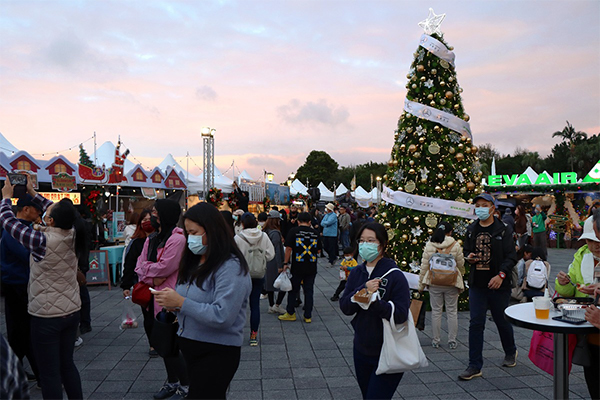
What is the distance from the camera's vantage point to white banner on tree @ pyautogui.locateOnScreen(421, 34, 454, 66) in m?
7.86

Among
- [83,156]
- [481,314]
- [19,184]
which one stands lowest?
[481,314]

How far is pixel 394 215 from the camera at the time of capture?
320 inches

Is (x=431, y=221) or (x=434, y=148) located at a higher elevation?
(x=434, y=148)

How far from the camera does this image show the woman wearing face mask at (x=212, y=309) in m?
2.49

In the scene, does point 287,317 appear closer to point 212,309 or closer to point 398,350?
point 398,350

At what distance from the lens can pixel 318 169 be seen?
72.9 metres

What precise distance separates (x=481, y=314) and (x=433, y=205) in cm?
328

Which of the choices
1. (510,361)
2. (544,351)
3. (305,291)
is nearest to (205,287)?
(544,351)

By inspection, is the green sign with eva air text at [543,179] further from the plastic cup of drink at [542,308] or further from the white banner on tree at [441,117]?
the plastic cup of drink at [542,308]

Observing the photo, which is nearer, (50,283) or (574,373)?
(50,283)

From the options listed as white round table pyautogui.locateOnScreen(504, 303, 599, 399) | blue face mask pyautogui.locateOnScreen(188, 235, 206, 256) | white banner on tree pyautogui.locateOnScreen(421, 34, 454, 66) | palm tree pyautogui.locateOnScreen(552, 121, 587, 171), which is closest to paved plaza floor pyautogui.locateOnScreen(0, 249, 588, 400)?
white round table pyautogui.locateOnScreen(504, 303, 599, 399)

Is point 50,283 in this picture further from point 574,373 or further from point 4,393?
point 574,373

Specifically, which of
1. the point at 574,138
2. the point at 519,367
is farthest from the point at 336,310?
the point at 574,138

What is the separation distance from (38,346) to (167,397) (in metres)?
1.40
